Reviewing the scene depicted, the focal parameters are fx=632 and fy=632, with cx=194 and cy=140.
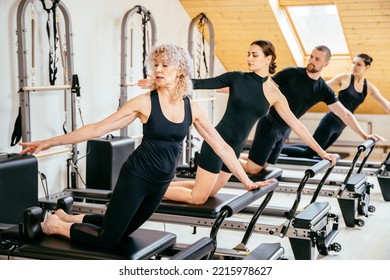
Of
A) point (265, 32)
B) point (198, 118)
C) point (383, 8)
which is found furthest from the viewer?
point (265, 32)

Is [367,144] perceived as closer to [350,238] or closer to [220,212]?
[350,238]

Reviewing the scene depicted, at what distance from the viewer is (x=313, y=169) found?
3.85 metres

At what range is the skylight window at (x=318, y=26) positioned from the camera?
759 centimetres

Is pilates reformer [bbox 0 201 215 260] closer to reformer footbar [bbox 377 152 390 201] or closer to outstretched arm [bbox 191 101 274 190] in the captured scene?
outstretched arm [bbox 191 101 274 190]

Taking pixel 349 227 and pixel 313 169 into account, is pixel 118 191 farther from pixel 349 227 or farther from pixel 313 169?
pixel 349 227

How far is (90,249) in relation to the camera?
275cm

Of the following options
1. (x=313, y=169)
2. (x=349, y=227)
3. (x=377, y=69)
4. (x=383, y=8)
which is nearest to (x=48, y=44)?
(x=313, y=169)

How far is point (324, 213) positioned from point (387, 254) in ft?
1.63

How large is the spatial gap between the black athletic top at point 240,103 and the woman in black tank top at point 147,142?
91 cm

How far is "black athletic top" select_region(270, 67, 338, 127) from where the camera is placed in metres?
4.78

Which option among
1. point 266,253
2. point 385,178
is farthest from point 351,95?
point 266,253

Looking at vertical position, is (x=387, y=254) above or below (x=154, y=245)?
below

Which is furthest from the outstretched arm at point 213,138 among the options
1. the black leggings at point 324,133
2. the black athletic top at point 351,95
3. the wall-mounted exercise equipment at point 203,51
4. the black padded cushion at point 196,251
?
the wall-mounted exercise equipment at point 203,51

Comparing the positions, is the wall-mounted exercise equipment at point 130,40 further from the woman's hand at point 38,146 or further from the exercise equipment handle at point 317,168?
the woman's hand at point 38,146
